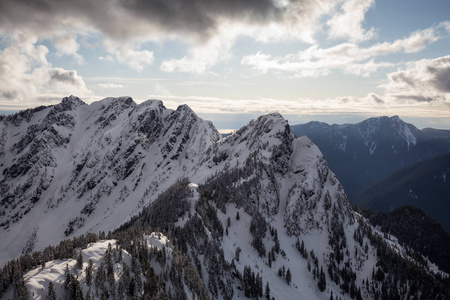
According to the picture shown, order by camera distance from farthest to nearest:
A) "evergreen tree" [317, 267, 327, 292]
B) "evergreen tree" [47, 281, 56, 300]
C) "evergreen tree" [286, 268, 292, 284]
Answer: "evergreen tree" [317, 267, 327, 292], "evergreen tree" [286, 268, 292, 284], "evergreen tree" [47, 281, 56, 300]

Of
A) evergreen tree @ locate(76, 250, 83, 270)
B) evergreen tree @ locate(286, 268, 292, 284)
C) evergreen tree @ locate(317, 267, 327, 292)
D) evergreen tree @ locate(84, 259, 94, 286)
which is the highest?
→ evergreen tree @ locate(76, 250, 83, 270)

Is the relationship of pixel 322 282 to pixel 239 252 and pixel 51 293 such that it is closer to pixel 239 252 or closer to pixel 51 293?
pixel 239 252

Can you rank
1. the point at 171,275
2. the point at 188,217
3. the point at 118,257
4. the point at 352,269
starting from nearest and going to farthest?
the point at 118,257 < the point at 171,275 < the point at 188,217 < the point at 352,269

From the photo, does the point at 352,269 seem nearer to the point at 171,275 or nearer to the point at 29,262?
the point at 171,275

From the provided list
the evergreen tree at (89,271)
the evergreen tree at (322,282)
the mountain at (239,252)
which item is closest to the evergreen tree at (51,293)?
the mountain at (239,252)

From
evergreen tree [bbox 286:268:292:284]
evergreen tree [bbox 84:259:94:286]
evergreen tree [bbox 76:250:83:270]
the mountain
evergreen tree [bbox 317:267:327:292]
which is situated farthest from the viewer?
evergreen tree [bbox 317:267:327:292]

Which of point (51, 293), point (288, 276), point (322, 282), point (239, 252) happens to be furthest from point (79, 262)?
point (322, 282)

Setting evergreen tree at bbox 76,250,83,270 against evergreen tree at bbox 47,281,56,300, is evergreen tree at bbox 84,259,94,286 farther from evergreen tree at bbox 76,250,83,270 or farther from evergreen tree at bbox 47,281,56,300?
evergreen tree at bbox 47,281,56,300

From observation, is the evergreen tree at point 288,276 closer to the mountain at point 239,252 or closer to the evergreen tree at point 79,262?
the mountain at point 239,252

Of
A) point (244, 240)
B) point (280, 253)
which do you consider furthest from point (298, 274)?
point (244, 240)

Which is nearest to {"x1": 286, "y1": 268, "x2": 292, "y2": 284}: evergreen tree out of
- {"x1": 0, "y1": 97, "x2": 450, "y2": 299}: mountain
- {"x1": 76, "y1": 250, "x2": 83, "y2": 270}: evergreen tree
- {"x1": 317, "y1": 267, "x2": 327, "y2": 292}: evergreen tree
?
{"x1": 0, "y1": 97, "x2": 450, "y2": 299}: mountain

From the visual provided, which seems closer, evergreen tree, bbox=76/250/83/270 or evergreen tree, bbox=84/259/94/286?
evergreen tree, bbox=84/259/94/286
